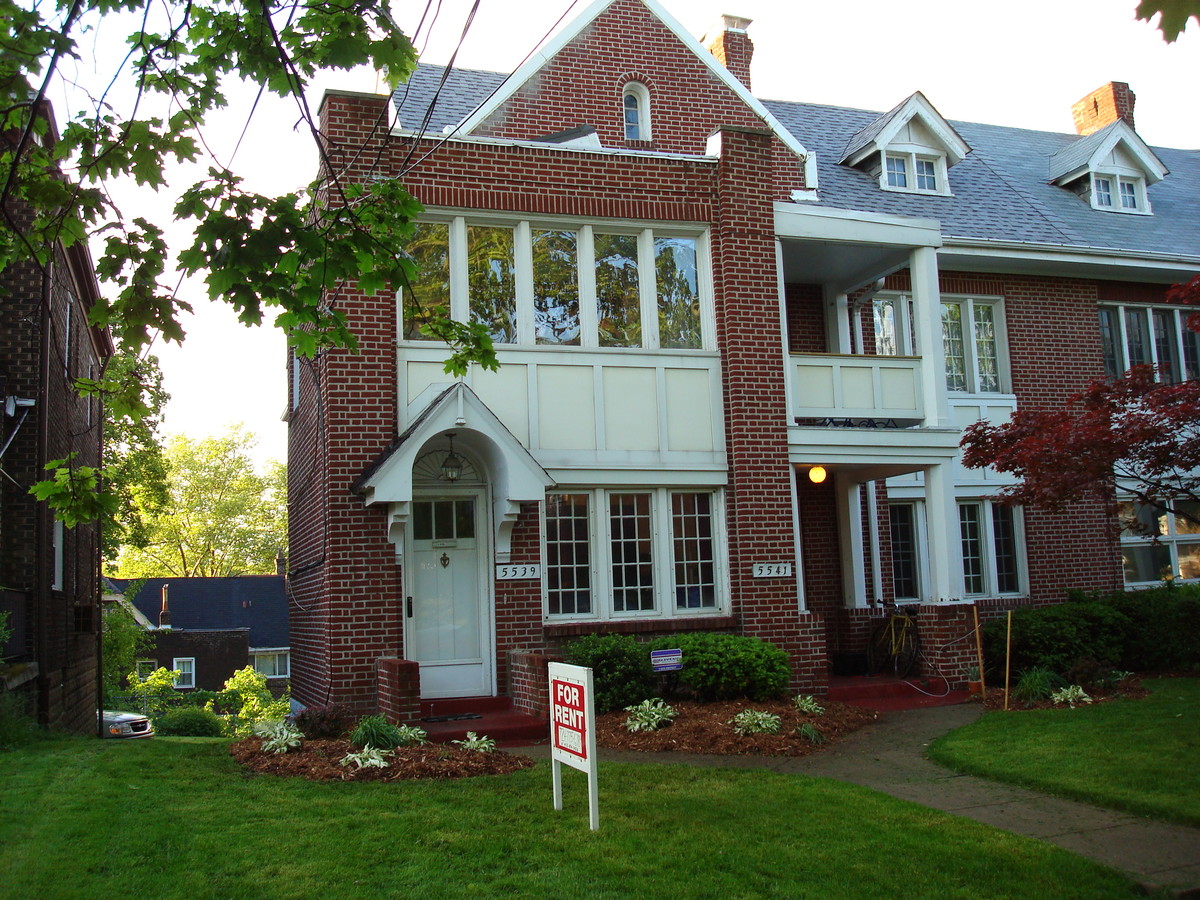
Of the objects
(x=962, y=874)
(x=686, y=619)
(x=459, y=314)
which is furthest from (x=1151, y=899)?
(x=459, y=314)

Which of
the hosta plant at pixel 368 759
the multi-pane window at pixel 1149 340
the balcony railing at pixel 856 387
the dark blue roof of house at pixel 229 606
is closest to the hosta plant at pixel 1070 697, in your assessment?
the balcony railing at pixel 856 387

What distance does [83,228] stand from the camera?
682 centimetres

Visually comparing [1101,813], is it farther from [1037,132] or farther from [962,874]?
[1037,132]

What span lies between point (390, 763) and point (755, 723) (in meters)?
3.76

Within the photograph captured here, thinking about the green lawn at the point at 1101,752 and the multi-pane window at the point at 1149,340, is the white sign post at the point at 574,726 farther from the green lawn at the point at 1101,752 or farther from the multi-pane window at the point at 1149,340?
the multi-pane window at the point at 1149,340

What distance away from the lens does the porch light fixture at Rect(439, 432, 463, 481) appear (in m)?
12.4

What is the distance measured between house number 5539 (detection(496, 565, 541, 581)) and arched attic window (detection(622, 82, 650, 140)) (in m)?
A: 6.97

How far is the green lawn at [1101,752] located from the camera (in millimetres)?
8031

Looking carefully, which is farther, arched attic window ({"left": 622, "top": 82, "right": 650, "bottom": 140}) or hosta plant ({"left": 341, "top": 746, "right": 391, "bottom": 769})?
arched attic window ({"left": 622, "top": 82, "right": 650, "bottom": 140})

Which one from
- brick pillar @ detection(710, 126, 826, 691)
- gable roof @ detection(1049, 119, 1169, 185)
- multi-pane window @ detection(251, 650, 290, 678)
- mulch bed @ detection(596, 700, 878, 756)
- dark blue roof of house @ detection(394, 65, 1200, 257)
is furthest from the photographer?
multi-pane window @ detection(251, 650, 290, 678)

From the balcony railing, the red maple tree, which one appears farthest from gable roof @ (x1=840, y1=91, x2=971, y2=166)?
the red maple tree

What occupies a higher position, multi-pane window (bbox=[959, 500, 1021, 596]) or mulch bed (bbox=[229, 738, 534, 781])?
multi-pane window (bbox=[959, 500, 1021, 596])

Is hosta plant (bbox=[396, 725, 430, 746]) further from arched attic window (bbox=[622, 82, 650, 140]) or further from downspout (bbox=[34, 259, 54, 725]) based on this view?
arched attic window (bbox=[622, 82, 650, 140])

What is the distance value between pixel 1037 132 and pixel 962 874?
2110cm
